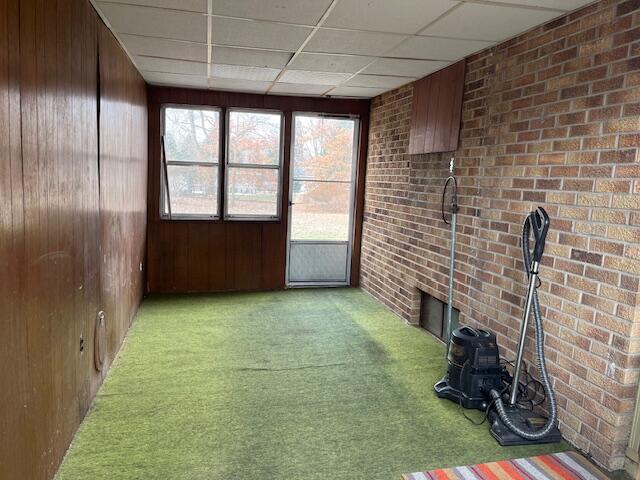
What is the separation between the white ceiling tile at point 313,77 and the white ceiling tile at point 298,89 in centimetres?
18

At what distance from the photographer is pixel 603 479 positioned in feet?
7.93

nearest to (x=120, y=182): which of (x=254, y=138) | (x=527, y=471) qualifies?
(x=254, y=138)

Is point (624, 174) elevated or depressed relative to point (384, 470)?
elevated

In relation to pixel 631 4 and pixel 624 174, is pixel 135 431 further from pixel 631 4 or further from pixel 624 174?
pixel 631 4

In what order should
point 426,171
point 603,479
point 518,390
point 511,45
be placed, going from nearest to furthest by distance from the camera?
point 603,479 < point 518,390 < point 511,45 < point 426,171

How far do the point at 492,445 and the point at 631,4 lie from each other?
2530mm

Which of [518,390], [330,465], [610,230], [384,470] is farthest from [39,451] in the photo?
[610,230]

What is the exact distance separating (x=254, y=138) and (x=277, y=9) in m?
3.02

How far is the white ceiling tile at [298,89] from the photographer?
5.21 metres

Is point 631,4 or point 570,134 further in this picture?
point 570,134

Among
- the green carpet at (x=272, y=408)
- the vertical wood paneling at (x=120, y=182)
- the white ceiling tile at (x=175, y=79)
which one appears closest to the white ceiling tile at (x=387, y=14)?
the vertical wood paneling at (x=120, y=182)

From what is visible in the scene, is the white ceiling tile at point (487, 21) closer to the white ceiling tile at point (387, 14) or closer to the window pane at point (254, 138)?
the white ceiling tile at point (387, 14)

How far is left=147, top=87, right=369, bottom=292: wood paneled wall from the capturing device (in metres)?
5.61

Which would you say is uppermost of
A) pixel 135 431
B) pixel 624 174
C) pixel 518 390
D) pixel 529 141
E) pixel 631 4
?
pixel 631 4
